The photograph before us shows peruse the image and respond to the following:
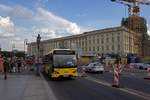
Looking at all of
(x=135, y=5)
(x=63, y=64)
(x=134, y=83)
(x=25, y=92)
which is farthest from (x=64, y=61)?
(x=135, y=5)

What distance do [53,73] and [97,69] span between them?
61.8 feet

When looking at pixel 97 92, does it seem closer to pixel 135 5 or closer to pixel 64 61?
pixel 64 61

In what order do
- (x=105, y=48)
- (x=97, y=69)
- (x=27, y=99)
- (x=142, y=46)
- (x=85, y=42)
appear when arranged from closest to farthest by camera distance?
(x=27, y=99)
(x=97, y=69)
(x=142, y=46)
(x=105, y=48)
(x=85, y=42)

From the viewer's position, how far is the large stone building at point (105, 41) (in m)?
127

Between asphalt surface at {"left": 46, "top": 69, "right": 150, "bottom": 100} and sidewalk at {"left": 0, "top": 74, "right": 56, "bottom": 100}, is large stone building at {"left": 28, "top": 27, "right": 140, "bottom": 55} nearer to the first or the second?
asphalt surface at {"left": 46, "top": 69, "right": 150, "bottom": 100}

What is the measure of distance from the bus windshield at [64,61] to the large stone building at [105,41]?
8597 cm

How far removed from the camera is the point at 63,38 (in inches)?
6245

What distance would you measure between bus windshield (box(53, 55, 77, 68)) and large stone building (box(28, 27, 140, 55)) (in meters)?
86.0

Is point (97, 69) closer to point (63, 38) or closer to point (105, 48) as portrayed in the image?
point (105, 48)

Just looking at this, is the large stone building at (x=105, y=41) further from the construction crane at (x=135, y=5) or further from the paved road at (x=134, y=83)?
the paved road at (x=134, y=83)

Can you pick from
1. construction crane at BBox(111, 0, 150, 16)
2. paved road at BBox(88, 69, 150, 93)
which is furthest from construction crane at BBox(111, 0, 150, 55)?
paved road at BBox(88, 69, 150, 93)

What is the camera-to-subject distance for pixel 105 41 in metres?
136

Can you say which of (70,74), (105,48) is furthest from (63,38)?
(70,74)

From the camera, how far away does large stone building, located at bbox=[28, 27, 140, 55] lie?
12710 cm
